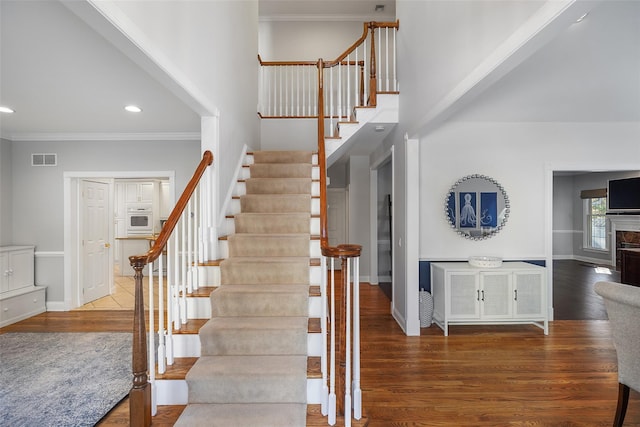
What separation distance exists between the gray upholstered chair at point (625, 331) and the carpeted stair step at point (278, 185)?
2.87 m

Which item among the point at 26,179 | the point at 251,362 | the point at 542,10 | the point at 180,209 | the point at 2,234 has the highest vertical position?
the point at 542,10

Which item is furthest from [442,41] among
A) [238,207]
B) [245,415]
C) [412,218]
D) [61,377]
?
[61,377]

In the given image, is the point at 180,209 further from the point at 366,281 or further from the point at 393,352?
the point at 366,281

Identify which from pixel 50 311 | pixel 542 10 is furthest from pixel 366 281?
pixel 542 10

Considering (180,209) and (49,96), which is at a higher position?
(49,96)

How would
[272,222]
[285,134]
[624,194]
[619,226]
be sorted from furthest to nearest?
[619,226] < [624,194] < [285,134] < [272,222]

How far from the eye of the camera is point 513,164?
4266mm

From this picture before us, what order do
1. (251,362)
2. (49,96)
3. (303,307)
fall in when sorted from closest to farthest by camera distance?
(251,362) < (303,307) < (49,96)

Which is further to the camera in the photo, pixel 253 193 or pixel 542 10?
pixel 253 193

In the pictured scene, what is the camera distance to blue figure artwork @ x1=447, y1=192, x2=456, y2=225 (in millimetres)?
4227

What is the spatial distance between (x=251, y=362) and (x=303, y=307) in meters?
0.57

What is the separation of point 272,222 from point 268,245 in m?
0.33

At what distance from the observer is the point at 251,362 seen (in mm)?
2268

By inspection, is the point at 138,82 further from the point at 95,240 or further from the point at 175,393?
the point at 95,240
